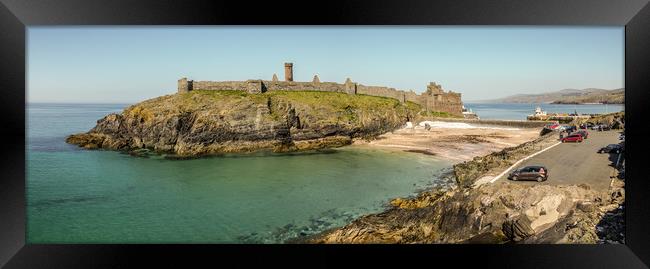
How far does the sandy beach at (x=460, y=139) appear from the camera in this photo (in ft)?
23.1

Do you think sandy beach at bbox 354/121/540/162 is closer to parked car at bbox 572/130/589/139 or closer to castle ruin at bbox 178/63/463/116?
castle ruin at bbox 178/63/463/116

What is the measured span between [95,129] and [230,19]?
8.80 metres

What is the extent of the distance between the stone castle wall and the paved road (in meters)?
1.96

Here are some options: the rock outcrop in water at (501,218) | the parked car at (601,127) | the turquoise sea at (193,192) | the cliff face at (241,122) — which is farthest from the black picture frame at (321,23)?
the cliff face at (241,122)

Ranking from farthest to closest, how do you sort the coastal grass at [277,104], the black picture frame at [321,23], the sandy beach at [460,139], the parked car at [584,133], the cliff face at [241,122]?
the cliff face at [241,122]
the coastal grass at [277,104]
the sandy beach at [460,139]
the parked car at [584,133]
the black picture frame at [321,23]

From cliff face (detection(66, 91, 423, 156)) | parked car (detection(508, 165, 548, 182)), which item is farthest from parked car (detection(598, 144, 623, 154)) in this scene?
cliff face (detection(66, 91, 423, 156))

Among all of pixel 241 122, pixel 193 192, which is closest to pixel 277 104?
pixel 241 122

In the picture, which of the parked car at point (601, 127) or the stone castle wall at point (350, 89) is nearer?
the parked car at point (601, 127)

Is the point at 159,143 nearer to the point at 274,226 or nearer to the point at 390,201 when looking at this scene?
the point at 274,226

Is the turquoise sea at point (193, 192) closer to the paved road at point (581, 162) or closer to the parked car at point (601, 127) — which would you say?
the parked car at point (601, 127)

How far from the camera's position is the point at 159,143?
43.7ft

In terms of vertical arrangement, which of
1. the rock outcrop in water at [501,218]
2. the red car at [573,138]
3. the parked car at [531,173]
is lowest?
the rock outcrop in water at [501,218]

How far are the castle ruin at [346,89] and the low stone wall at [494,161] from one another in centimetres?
127

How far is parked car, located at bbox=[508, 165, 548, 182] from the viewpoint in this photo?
567 cm
